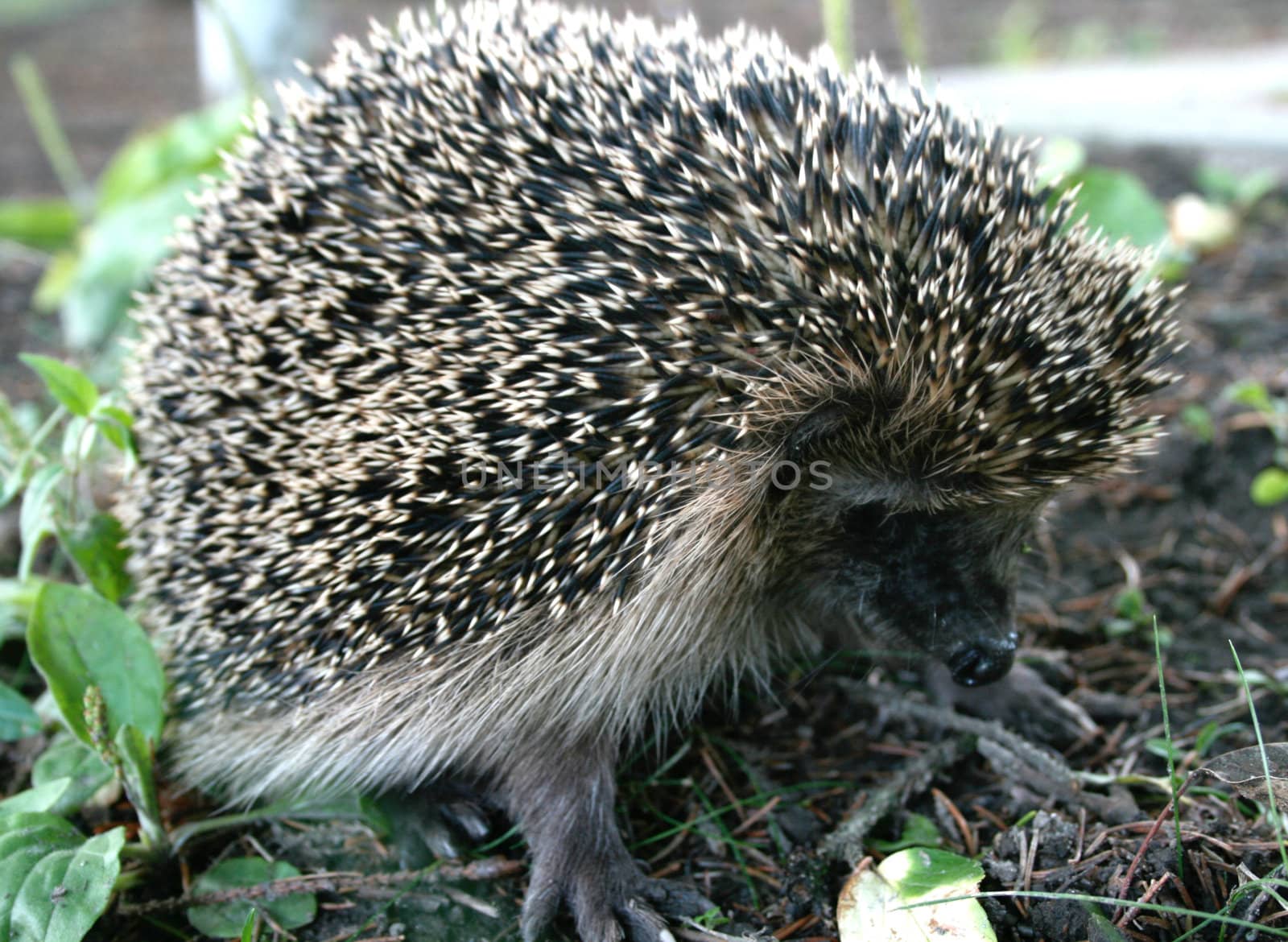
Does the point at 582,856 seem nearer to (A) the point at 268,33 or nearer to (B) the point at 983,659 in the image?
(B) the point at 983,659

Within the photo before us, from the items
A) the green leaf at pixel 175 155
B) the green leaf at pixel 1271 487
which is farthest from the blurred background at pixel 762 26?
the green leaf at pixel 1271 487

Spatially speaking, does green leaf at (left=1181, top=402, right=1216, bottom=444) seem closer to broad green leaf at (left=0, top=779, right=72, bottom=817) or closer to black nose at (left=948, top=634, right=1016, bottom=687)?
black nose at (left=948, top=634, right=1016, bottom=687)

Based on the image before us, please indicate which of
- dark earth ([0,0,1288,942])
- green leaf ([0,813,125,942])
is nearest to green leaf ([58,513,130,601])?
dark earth ([0,0,1288,942])

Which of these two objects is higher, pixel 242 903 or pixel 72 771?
pixel 72 771

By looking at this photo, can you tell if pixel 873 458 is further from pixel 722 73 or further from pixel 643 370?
pixel 722 73

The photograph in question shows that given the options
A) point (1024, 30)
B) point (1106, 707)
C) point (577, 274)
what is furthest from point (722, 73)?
point (1024, 30)

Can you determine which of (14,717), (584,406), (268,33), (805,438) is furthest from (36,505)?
(268,33)
